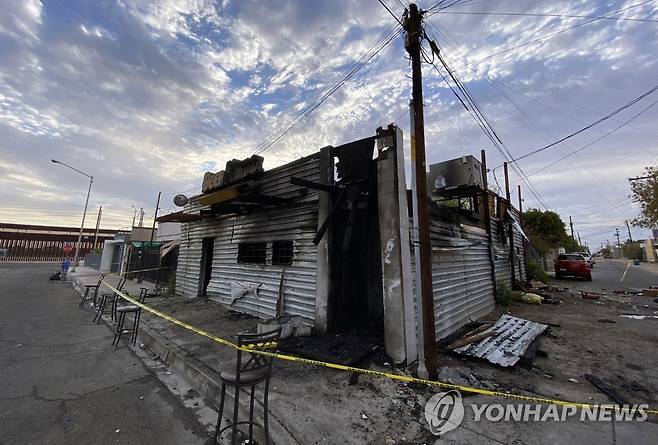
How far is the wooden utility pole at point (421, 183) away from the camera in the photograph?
14.5 ft

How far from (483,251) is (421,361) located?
7.87m

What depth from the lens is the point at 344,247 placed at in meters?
5.52

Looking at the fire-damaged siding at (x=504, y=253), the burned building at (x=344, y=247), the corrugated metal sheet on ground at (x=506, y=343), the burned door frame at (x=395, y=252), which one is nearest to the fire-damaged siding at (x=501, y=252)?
the fire-damaged siding at (x=504, y=253)

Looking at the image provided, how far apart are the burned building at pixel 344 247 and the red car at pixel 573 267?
1425 centimetres

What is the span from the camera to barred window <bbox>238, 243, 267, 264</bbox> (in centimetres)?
874

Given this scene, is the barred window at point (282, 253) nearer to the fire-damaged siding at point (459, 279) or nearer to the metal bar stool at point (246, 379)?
the fire-damaged siding at point (459, 279)

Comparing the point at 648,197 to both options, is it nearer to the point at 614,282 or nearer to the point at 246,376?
the point at 614,282

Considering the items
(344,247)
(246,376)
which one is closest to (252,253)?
(344,247)

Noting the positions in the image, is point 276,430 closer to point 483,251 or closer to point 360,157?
point 360,157

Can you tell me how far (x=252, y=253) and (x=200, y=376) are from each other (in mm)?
4879

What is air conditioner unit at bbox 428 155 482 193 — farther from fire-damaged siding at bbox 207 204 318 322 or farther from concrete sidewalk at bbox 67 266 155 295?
concrete sidewalk at bbox 67 266 155 295

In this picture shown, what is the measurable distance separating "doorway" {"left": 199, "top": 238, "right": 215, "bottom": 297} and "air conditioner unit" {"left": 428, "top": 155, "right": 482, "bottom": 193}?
31.3 ft

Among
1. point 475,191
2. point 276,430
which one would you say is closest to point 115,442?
point 276,430

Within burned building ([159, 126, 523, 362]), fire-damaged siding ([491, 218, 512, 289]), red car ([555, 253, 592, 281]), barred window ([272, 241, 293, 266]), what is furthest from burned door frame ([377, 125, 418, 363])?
red car ([555, 253, 592, 281])
